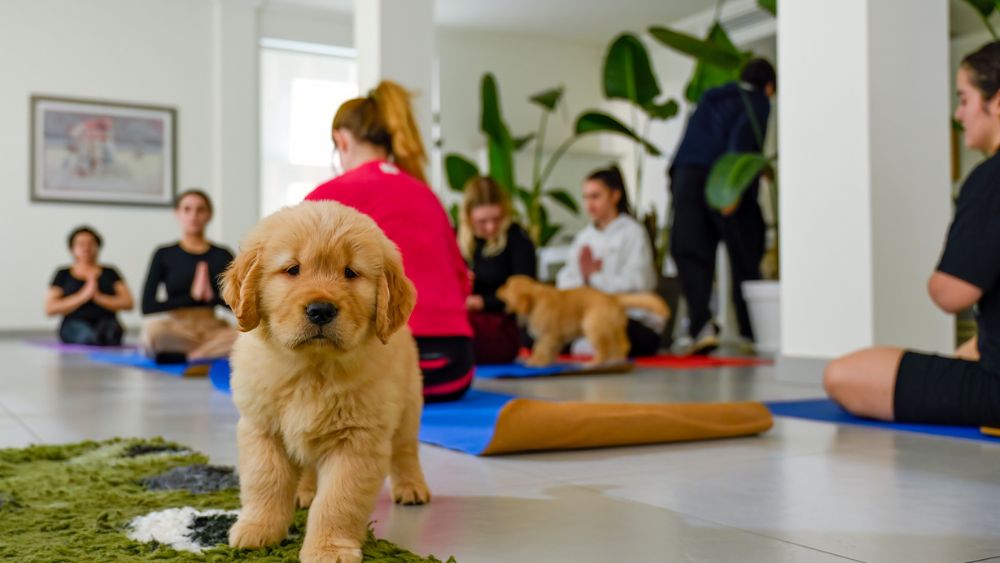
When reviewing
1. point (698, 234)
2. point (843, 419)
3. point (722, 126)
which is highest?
point (722, 126)

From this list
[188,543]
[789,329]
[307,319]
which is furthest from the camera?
[789,329]

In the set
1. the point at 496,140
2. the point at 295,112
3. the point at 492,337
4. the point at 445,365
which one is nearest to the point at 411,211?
the point at 445,365

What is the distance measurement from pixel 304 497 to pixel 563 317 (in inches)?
144

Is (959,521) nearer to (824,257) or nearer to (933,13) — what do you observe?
(824,257)

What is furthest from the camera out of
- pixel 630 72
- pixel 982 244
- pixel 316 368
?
pixel 630 72

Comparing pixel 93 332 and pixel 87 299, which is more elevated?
pixel 87 299

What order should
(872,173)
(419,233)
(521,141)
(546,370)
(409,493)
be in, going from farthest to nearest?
(521,141)
(546,370)
(872,173)
(419,233)
(409,493)

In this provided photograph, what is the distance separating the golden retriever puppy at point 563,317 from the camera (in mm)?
5336

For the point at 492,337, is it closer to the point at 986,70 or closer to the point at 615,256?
the point at 615,256

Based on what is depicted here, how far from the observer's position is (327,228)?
4.70 feet

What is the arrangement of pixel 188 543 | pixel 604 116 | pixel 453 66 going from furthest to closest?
pixel 453 66 < pixel 604 116 < pixel 188 543

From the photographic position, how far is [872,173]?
398cm

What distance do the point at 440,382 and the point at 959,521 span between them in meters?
1.86

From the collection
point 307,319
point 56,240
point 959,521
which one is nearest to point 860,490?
point 959,521
